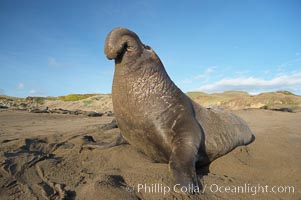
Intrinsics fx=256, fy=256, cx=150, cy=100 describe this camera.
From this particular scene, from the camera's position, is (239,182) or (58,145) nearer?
(239,182)

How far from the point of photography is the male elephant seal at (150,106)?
339cm

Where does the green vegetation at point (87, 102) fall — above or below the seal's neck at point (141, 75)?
below

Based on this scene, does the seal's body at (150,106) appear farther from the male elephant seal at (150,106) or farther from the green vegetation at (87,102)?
the green vegetation at (87,102)

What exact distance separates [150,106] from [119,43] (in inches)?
37.5

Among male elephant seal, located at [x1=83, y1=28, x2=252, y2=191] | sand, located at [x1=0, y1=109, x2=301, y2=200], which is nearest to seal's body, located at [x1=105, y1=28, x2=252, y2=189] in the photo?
male elephant seal, located at [x1=83, y1=28, x2=252, y2=191]

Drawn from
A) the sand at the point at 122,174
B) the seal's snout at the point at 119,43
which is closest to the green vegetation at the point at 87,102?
the sand at the point at 122,174

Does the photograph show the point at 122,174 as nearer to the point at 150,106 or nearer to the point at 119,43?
the point at 150,106

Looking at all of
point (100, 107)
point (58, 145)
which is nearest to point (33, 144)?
point (58, 145)

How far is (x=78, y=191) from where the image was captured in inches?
Result: 96.6

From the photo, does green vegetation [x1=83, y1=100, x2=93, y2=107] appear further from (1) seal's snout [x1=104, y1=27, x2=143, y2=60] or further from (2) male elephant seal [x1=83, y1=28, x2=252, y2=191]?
(1) seal's snout [x1=104, y1=27, x2=143, y2=60]

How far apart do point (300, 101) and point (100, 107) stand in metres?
14.3

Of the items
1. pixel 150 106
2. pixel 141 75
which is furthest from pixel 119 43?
pixel 150 106

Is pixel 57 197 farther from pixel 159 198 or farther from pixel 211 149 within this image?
pixel 211 149

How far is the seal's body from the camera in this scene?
3.39m
